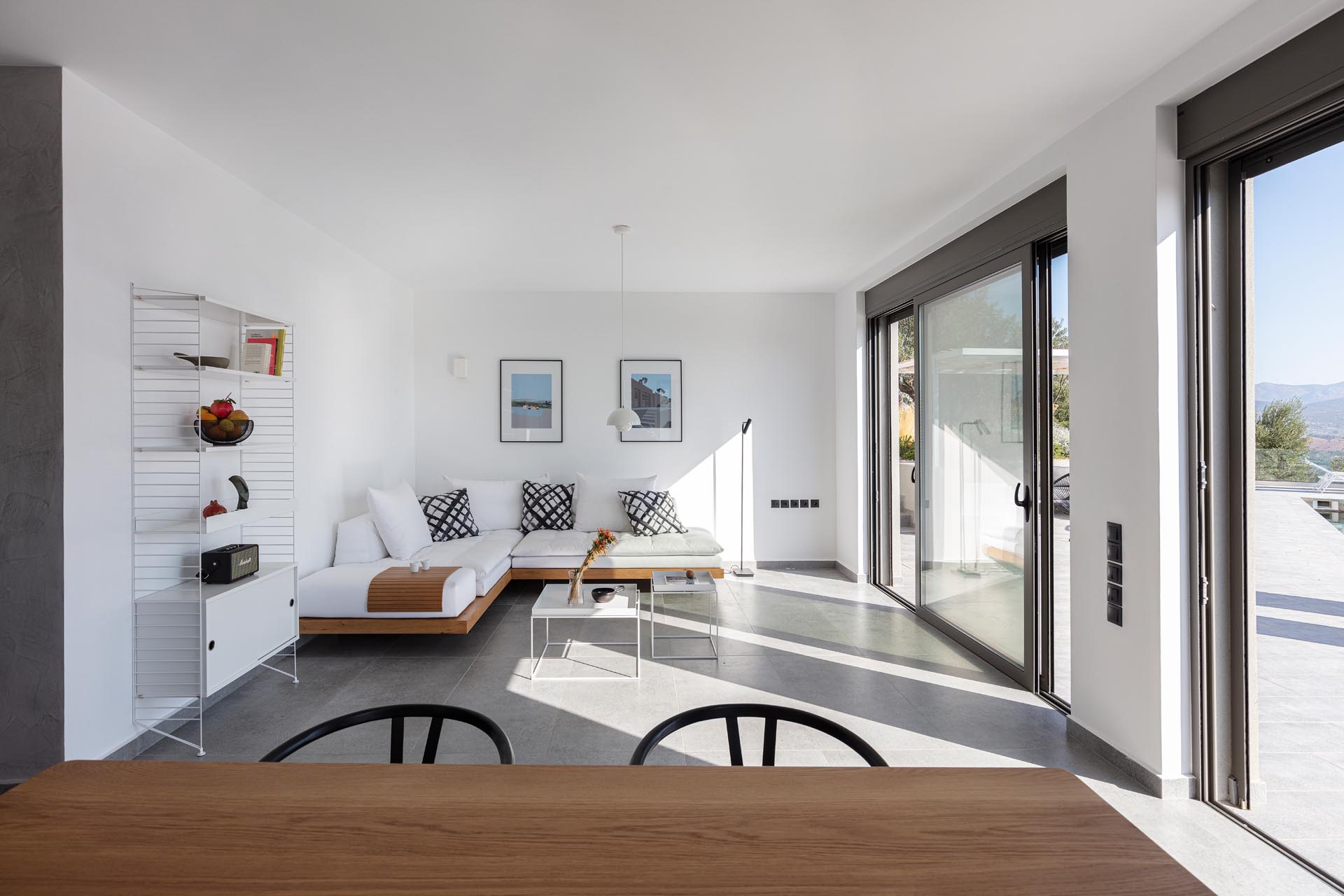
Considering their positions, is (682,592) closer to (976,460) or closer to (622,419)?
(622,419)

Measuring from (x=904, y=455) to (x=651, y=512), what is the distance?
2182mm

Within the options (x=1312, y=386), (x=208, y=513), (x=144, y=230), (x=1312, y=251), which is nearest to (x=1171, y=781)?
(x=1312, y=386)

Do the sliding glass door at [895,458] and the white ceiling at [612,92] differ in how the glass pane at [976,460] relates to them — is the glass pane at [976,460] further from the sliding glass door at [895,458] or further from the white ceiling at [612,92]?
the white ceiling at [612,92]

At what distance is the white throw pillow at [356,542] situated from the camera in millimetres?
4512

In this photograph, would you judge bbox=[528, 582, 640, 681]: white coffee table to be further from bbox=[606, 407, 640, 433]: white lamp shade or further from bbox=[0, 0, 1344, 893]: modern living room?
bbox=[606, 407, 640, 433]: white lamp shade

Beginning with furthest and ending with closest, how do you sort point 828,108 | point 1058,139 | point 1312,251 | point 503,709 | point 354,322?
point 354,322 < point 503,709 < point 1058,139 < point 828,108 < point 1312,251

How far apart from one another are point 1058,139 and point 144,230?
4.03 metres

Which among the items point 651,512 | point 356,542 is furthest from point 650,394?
point 356,542

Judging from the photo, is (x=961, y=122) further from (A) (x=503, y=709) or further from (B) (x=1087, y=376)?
(A) (x=503, y=709)

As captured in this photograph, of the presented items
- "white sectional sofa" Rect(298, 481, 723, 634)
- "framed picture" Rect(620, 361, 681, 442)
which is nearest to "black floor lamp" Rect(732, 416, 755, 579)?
"white sectional sofa" Rect(298, 481, 723, 634)

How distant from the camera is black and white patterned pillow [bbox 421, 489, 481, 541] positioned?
5.50m

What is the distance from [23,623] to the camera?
2.45 metres

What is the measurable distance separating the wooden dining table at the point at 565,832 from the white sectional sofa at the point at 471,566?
10.1ft

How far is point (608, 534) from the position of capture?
4426 mm
